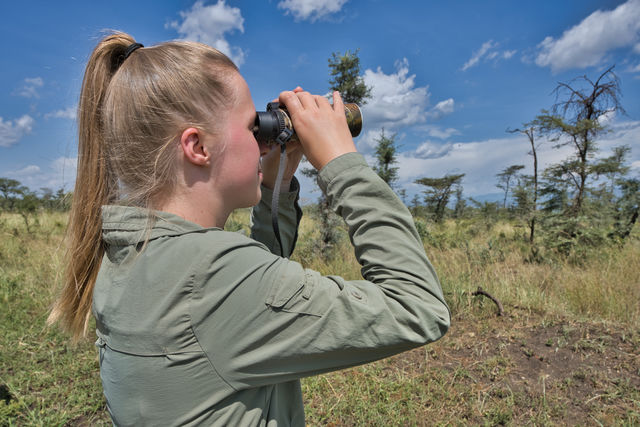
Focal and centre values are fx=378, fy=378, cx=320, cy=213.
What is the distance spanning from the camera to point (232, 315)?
65 centimetres

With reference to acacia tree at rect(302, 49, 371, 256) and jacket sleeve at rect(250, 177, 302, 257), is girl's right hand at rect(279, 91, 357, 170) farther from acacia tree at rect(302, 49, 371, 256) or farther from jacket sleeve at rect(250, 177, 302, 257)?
acacia tree at rect(302, 49, 371, 256)

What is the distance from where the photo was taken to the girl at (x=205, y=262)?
661 mm

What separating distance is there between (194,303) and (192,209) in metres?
0.25

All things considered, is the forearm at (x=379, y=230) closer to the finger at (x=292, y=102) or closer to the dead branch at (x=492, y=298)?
the finger at (x=292, y=102)

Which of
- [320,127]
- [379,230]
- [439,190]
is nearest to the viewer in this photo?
[379,230]

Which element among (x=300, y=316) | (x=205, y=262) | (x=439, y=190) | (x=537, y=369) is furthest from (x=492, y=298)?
(x=439, y=190)

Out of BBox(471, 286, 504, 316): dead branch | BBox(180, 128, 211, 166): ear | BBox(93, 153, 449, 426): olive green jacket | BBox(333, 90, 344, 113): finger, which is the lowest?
BBox(471, 286, 504, 316): dead branch

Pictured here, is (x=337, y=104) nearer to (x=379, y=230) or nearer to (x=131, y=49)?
(x=379, y=230)

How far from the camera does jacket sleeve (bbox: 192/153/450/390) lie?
65 cm

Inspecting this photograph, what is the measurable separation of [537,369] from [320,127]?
2.65 m

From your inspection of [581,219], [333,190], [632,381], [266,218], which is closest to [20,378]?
[266,218]

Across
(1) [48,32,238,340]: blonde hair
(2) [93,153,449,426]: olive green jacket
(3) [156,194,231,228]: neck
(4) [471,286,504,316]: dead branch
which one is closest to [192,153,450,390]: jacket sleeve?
(2) [93,153,449,426]: olive green jacket

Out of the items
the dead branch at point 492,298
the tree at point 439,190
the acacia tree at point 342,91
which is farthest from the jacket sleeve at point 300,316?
the tree at point 439,190

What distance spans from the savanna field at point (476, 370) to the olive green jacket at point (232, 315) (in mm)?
924
